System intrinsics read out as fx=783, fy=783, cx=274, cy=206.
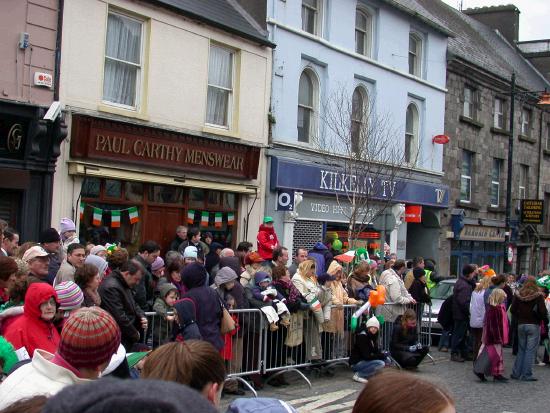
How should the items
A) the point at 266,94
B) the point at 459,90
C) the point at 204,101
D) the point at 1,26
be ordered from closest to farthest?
the point at 1,26
the point at 204,101
the point at 266,94
the point at 459,90

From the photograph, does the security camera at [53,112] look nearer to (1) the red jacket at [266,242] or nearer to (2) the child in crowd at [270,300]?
(1) the red jacket at [266,242]

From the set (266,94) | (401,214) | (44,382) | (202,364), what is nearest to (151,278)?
(44,382)

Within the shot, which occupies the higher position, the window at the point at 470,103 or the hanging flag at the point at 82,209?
the window at the point at 470,103

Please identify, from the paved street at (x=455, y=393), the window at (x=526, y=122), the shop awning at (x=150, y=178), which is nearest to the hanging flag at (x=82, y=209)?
the shop awning at (x=150, y=178)

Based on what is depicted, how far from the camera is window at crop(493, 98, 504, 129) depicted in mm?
31281

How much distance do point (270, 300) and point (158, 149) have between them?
6652 mm

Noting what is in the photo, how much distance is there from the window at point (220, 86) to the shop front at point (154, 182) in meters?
0.69

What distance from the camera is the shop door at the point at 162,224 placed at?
16.5 m

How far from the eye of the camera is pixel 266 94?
63.9 feet

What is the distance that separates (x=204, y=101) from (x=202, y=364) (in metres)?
15.0

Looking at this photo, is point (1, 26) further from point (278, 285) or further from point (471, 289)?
point (471, 289)

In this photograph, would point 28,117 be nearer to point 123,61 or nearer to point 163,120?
point 123,61

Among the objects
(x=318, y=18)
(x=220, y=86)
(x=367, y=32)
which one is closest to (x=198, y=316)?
(x=220, y=86)

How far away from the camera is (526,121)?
34312mm
